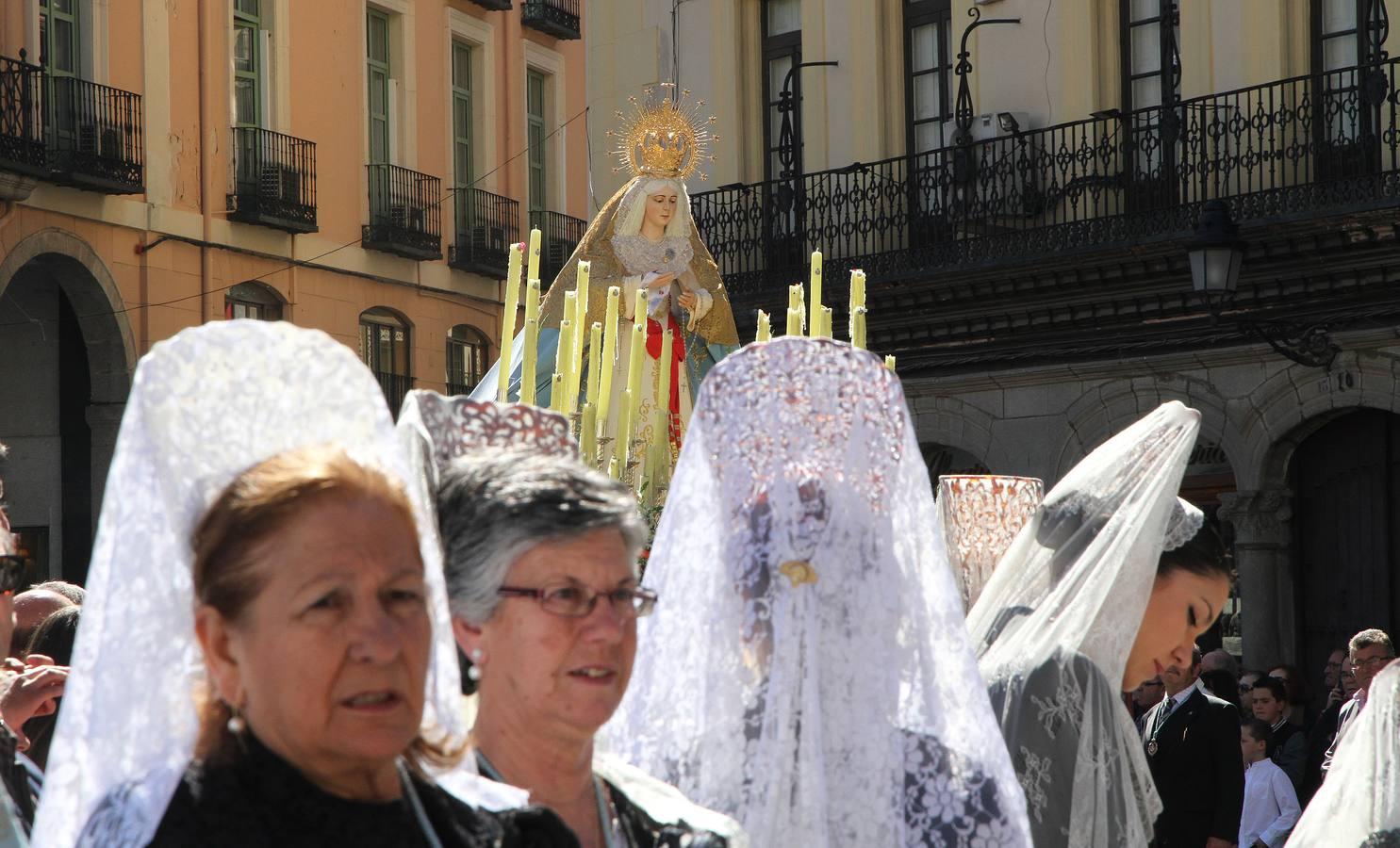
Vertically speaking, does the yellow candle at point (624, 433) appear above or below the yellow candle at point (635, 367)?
below

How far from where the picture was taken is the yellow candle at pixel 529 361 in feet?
14.0

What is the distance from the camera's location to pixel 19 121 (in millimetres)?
17156

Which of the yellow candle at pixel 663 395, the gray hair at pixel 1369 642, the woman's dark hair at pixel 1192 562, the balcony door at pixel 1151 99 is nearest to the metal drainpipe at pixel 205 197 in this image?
the balcony door at pixel 1151 99

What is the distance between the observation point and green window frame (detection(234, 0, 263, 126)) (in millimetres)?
20375

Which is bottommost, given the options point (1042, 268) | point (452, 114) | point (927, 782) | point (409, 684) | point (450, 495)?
point (927, 782)

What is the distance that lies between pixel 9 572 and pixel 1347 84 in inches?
442

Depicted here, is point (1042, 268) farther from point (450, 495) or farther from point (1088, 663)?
point (450, 495)

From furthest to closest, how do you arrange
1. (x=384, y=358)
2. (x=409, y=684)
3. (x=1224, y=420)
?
1. (x=384, y=358)
2. (x=1224, y=420)
3. (x=409, y=684)

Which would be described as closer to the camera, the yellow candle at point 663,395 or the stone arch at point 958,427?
the yellow candle at point 663,395

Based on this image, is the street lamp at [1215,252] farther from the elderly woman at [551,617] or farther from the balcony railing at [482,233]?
the balcony railing at [482,233]

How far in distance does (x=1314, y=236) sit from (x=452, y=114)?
12001 millimetres

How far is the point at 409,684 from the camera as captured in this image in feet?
6.72

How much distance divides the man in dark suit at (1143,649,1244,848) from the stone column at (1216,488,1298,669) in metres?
7.38

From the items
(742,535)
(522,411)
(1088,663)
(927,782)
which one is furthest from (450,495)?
(1088,663)
